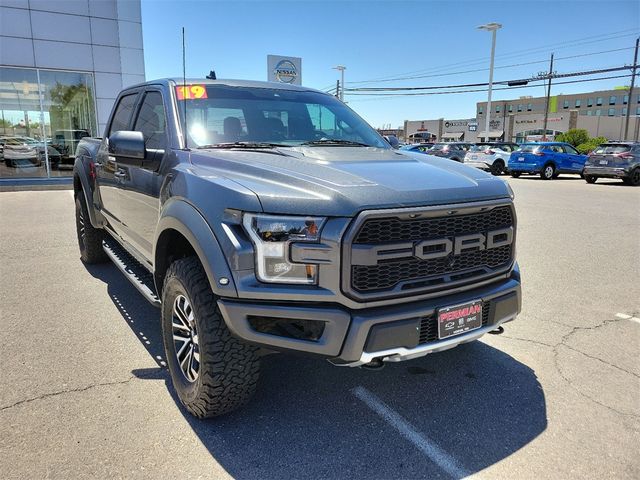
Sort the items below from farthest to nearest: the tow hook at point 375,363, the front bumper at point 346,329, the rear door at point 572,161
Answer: the rear door at point 572,161, the tow hook at point 375,363, the front bumper at point 346,329

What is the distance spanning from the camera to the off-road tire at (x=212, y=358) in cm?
252

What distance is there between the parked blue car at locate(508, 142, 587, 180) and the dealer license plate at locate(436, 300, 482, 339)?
20.9m

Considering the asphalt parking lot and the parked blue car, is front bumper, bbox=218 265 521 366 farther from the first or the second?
the parked blue car

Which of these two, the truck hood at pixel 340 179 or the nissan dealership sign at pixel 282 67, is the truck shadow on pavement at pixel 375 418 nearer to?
the truck hood at pixel 340 179

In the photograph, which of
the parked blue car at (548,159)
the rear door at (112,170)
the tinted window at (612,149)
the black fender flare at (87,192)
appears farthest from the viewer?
the parked blue car at (548,159)

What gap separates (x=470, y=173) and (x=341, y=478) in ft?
6.25

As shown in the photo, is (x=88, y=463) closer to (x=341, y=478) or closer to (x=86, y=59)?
(x=341, y=478)

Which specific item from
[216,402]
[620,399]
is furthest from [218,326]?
[620,399]

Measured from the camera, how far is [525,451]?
2.58 m

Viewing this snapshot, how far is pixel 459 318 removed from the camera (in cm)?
258

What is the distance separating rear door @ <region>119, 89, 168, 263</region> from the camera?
3379 mm

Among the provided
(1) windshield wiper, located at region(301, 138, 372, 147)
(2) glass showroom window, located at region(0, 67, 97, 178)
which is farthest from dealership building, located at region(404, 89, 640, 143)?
(1) windshield wiper, located at region(301, 138, 372, 147)

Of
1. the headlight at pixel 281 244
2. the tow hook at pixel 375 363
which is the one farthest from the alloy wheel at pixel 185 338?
the tow hook at pixel 375 363

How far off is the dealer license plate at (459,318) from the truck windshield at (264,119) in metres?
1.64
